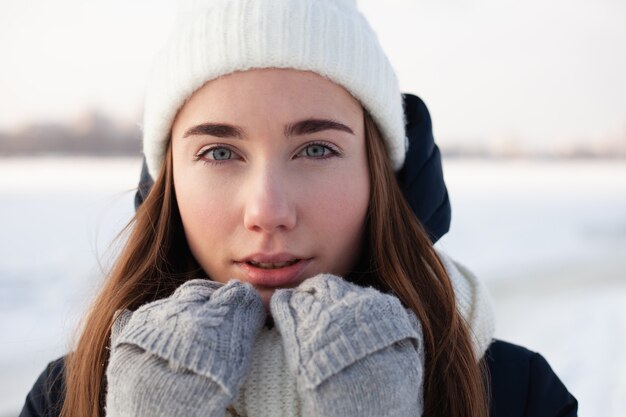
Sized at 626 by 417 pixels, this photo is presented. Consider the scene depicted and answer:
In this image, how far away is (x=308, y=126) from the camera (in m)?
1.40

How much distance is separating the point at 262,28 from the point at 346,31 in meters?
0.25

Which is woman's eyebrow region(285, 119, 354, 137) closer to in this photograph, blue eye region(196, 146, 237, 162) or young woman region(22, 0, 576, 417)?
young woman region(22, 0, 576, 417)

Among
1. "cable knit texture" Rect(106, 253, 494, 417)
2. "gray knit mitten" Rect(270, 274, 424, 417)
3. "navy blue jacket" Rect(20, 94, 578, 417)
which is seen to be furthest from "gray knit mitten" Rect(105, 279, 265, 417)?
"navy blue jacket" Rect(20, 94, 578, 417)

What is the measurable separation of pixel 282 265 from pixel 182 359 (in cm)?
39

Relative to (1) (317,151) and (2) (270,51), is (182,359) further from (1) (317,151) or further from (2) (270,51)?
(2) (270,51)

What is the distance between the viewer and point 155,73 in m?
1.69

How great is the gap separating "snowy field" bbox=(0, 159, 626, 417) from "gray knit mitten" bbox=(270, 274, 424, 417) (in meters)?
0.92

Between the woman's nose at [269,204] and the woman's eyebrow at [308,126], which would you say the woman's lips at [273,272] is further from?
the woman's eyebrow at [308,126]

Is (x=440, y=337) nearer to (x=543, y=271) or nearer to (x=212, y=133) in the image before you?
(x=212, y=133)

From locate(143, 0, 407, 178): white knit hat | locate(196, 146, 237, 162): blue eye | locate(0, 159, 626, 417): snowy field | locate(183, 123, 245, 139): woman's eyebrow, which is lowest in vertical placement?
locate(0, 159, 626, 417): snowy field

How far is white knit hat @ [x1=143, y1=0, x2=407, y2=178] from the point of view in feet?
4.74

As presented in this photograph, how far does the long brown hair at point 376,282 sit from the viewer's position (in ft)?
4.86

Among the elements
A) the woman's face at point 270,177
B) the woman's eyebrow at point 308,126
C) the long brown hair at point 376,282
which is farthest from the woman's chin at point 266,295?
the woman's eyebrow at point 308,126

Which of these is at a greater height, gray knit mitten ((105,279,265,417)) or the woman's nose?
the woman's nose
